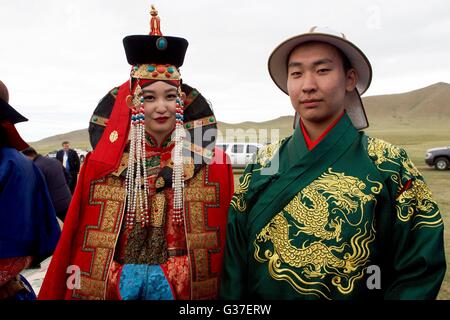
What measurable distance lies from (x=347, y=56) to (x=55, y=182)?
14.9 feet

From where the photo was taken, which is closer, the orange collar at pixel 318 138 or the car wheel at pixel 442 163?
the orange collar at pixel 318 138

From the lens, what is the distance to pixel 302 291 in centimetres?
211

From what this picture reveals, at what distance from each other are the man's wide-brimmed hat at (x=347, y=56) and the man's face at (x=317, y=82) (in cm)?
5

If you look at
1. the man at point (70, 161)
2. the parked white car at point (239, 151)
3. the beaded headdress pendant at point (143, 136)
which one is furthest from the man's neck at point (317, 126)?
the parked white car at point (239, 151)

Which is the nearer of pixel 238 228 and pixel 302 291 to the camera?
pixel 302 291

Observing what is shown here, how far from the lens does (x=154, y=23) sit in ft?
9.20

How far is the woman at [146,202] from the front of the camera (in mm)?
2543

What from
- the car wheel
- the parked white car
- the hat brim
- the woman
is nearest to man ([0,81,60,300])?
the woman

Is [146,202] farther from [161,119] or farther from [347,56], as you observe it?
[347,56]

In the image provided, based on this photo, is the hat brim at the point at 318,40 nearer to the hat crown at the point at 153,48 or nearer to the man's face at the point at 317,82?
the man's face at the point at 317,82

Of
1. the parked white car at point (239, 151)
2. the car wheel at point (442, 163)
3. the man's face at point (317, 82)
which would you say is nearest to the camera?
the man's face at point (317, 82)

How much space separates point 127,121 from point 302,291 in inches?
56.6

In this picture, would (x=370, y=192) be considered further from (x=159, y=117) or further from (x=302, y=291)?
(x=159, y=117)

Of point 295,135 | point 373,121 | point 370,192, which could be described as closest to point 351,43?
point 295,135
